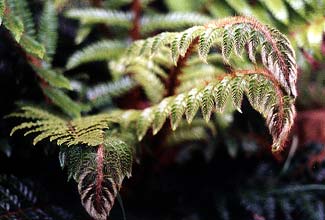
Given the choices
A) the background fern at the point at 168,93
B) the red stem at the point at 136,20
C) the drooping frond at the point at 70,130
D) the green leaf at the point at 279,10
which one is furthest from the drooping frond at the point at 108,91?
the green leaf at the point at 279,10

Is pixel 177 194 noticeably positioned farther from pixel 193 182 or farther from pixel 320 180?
pixel 320 180

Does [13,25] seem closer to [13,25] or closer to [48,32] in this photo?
[13,25]

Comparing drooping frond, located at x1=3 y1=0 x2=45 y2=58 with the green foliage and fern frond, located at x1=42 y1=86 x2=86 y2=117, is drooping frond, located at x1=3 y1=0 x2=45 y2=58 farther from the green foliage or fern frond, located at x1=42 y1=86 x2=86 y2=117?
the green foliage

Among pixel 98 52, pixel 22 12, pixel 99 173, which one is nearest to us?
pixel 99 173

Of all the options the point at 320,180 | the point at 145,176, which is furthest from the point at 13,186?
the point at 320,180

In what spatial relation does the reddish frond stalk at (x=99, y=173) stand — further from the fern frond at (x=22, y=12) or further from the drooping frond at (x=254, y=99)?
the fern frond at (x=22, y=12)

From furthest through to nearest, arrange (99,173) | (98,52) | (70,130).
Result: 1. (98,52)
2. (70,130)
3. (99,173)

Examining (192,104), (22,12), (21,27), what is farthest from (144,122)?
(22,12)
